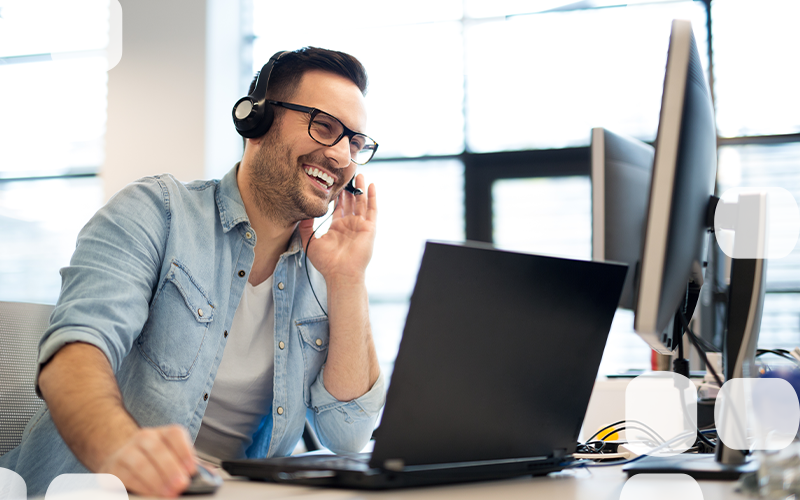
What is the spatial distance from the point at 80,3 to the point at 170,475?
143 inches

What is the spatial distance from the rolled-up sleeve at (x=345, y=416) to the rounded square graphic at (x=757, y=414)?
0.59m

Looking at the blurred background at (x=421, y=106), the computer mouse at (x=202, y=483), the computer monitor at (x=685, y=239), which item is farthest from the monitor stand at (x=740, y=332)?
the blurred background at (x=421, y=106)

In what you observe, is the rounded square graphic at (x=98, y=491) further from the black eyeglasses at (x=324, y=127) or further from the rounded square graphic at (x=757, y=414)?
the black eyeglasses at (x=324, y=127)

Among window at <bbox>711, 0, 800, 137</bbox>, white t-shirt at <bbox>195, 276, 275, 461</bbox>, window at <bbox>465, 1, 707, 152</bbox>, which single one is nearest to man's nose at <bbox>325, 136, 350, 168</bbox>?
white t-shirt at <bbox>195, 276, 275, 461</bbox>

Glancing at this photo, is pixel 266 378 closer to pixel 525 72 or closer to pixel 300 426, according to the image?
pixel 300 426

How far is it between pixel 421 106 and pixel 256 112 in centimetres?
220

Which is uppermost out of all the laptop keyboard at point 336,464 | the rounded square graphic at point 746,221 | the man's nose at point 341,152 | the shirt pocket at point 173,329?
the man's nose at point 341,152

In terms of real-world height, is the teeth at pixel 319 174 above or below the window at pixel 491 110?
below

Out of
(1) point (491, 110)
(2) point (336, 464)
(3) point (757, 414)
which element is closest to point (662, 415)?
(3) point (757, 414)

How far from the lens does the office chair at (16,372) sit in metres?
0.97

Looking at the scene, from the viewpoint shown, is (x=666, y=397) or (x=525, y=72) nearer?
(x=666, y=397)

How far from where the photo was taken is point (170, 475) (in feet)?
1.65

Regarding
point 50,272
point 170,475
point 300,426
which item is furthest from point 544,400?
point 50,272

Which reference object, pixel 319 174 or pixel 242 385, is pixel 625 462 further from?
pixel 319 174
